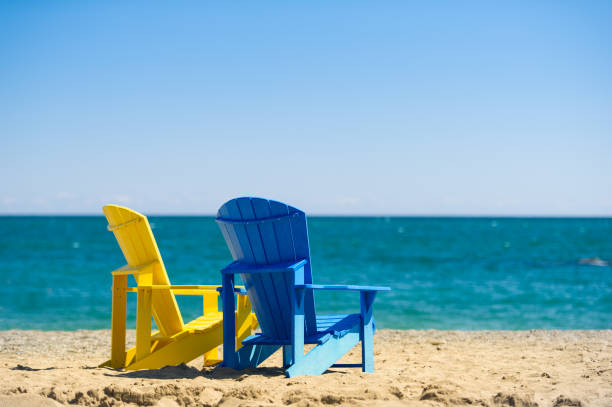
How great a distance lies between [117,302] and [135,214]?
0.77 meters

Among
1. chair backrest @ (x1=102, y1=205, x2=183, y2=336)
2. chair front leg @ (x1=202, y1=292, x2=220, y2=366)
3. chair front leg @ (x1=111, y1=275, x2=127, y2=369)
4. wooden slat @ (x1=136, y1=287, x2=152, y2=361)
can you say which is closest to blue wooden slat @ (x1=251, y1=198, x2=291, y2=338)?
chair backrest @ (x1=102, y1=205, x2=183, y2=336)

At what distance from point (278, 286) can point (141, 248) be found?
45.6 inches

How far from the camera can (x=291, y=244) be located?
12.1 ft

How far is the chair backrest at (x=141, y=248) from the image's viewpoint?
4.19 metres

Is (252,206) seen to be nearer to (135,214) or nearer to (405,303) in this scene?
(135,214)

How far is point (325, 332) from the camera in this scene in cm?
409

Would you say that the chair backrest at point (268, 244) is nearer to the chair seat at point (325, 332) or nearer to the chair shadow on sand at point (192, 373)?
the chair seat at point (325, 332)

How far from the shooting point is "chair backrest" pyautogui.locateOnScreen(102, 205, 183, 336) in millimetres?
4188

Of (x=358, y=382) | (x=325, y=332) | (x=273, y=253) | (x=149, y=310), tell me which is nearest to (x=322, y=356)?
(x=325, y=332)

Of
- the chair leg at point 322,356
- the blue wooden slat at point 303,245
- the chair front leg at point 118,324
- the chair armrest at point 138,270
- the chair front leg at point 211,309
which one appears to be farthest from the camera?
the chair front leg at point 211,309

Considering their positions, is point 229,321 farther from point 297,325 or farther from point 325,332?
point 325,332

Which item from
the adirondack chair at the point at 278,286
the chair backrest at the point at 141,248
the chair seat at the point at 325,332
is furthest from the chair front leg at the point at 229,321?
the chair backrest at the point at 141,248

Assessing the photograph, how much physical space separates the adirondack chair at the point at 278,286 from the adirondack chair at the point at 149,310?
0.39 m

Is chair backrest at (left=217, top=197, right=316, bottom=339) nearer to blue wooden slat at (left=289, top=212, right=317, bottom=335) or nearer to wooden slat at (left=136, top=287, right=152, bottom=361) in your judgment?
blue wooden slat at (left=289, top=212, right=317, bottom=335)
